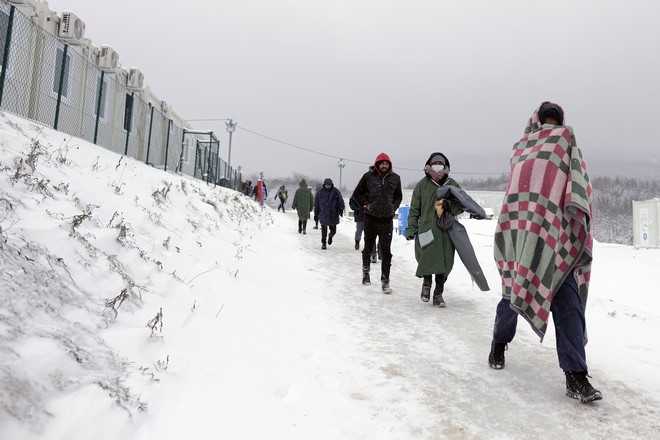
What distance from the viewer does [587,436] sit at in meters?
2.08

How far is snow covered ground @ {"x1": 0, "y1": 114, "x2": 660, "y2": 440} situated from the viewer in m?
1.77

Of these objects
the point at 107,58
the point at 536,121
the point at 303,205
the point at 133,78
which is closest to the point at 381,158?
the point at 536,121

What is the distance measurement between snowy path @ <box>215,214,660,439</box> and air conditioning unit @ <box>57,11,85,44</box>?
10003 millimetres

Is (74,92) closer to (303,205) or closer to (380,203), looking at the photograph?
(303,205)

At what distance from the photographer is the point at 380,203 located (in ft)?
19.4

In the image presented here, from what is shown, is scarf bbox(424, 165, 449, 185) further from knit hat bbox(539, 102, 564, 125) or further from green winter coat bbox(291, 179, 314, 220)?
green winter coat bbox(291, 179, 314, 220)

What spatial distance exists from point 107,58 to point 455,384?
1313cm

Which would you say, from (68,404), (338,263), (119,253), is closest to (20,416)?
(68,404)

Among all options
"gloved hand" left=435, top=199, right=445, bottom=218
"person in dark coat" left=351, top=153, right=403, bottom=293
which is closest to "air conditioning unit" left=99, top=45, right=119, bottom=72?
"person in dark coat" left=351, top=153, right=403, bottom=293

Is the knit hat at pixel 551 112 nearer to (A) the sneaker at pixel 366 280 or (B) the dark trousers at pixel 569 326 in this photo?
(B) the dark trousers at pixel 569 326

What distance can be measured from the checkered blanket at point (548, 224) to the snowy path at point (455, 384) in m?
0.50

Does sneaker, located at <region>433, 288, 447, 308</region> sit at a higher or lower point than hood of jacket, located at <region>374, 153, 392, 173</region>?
lower

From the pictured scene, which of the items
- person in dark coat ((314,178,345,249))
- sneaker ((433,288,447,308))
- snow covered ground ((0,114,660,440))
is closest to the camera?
snow covered ground ((0,114,660,440))

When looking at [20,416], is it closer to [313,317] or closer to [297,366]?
[297,366]
